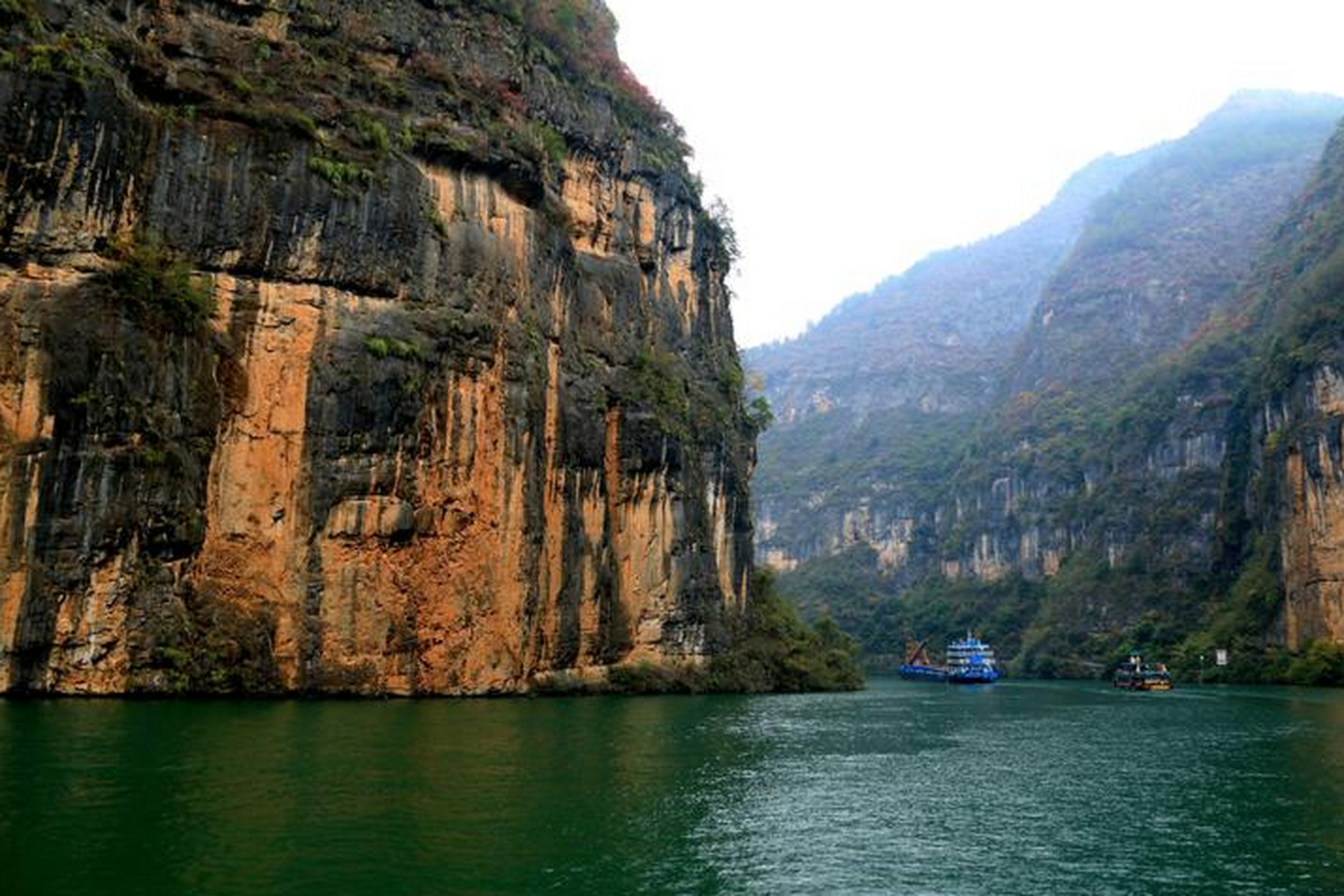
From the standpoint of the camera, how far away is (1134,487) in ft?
422

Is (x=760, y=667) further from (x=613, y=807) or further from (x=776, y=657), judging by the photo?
(x=613, y=807)

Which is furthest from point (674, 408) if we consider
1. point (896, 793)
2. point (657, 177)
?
point (896, 793)

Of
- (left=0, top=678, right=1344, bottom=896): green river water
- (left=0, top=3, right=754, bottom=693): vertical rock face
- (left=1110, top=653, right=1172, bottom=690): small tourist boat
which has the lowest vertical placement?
(left=0, top=678, right=1344, bottom=896): green river water

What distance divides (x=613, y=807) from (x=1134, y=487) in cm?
12117

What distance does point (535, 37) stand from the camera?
5459cm

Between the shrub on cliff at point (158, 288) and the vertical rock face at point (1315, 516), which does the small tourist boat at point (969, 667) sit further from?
the shrub on cliff at point (158, 288)

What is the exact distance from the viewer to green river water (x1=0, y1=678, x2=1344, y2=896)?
14.6 m

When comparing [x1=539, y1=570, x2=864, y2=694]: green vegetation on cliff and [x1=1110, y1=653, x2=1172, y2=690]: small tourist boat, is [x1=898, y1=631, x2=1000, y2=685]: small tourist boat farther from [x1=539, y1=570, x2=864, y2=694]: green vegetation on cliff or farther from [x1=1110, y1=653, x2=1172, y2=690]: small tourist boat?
[x1=539, y1=570, x2=864, y2=694]: green vegetation on cliff

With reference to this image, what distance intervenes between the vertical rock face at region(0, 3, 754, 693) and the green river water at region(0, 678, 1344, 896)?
3.84 metres

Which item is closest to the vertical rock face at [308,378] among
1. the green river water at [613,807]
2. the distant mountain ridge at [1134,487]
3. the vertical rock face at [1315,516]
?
the green river water at [613,807]

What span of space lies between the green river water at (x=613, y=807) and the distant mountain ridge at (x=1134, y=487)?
56.2 meters

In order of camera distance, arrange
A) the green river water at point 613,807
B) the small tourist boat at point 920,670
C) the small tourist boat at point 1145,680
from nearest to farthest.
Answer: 1. the green river water at point 613,807
2. the small tourist boat at point 1145,680
3. the small tourist boat at point 920,670

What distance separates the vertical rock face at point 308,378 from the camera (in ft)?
108

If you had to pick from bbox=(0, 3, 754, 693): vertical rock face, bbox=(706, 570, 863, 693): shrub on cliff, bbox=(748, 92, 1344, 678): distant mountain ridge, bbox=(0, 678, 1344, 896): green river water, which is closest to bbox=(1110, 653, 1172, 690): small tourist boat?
bbox=(748, 92, 1344, 678): distant mountain ridge
